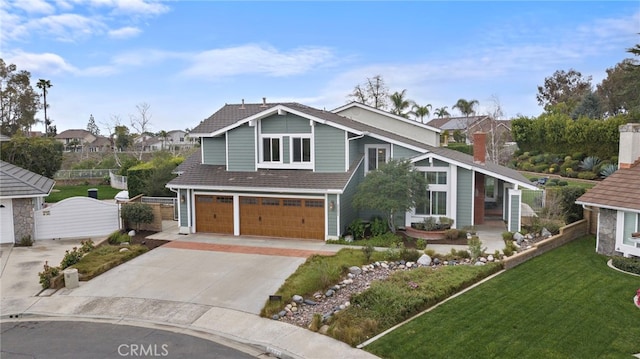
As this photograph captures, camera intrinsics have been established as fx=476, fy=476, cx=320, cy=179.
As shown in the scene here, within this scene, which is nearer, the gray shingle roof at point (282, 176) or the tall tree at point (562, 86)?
the gray shingle roof at point (282, 176)

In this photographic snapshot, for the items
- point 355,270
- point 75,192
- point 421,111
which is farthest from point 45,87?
point 355,270

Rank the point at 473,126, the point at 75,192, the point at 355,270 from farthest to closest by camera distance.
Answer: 1. the point at 473,126
2. the point at 75,192
3. the point at 355,270

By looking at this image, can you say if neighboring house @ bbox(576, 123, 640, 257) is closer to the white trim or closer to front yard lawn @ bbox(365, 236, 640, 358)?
front yard lawn @ bbox(365, 236, 640, 358)

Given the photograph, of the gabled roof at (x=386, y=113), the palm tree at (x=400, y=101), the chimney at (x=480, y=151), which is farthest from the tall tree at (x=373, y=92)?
the chimney at (x=480, y=151)

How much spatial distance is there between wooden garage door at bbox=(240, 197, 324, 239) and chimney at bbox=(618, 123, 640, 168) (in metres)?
11.8

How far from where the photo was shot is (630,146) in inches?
693

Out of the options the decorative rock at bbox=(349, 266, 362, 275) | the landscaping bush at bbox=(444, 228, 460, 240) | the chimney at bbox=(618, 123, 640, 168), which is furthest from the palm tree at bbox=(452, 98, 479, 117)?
the decorative rock at bbox=(349, 266, 362, 275)

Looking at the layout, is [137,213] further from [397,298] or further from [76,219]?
[397,298]

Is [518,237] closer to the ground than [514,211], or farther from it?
closer to the ground

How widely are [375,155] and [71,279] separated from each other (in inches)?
552

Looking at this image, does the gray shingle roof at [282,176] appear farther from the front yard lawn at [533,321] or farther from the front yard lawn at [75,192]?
the front yard lawn at [75,192]

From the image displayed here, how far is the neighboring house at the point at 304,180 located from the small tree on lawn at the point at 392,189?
89cm

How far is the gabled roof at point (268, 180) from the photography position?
2027 centimetres

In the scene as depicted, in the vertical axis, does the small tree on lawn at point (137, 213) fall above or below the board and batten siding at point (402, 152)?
below
